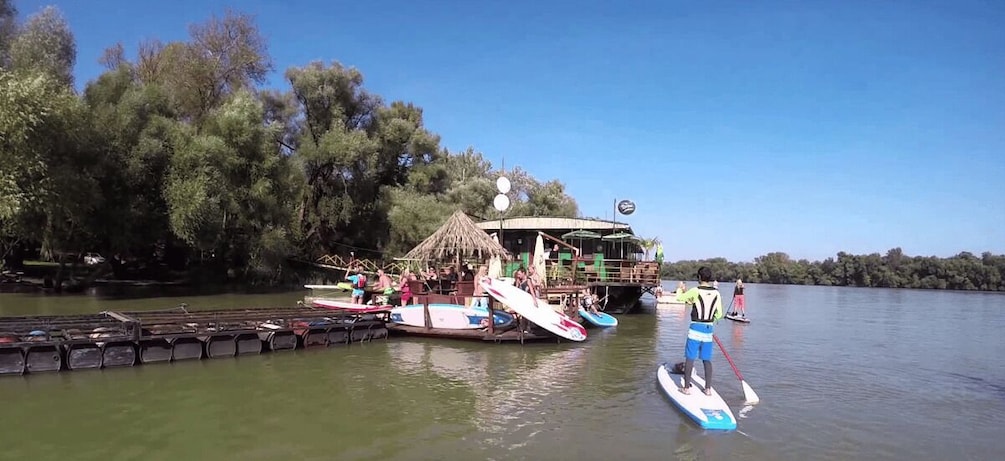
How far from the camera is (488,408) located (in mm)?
10594

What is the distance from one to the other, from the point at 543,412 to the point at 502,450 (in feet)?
7.48

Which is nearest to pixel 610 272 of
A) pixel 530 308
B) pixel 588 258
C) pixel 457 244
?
pixel 588 258

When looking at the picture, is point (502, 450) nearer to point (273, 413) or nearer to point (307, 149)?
point (273, 413)

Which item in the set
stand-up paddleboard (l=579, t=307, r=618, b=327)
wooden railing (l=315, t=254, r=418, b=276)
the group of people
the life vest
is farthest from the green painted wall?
the life vest

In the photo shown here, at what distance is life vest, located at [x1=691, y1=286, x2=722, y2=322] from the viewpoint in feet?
32.7

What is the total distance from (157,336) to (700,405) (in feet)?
38.9

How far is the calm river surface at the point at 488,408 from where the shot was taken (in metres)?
8.28

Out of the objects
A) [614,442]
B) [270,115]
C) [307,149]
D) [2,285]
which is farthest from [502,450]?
[270,115]

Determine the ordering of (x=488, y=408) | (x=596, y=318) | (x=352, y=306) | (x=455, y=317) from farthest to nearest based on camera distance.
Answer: (x=596, y=318) < (x=352, y=306) < (x=455, y=317) < (x=488, y=408)

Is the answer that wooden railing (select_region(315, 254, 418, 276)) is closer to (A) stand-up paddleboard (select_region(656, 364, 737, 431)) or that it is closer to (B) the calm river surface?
(B) the calm river surface

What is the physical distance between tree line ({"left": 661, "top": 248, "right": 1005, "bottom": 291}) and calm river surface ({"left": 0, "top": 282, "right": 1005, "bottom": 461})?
284 feet

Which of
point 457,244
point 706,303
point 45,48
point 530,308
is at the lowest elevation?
point 530,308

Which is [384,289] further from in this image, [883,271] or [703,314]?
[883,271]

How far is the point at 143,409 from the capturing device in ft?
31.8
